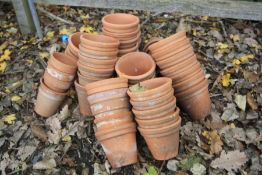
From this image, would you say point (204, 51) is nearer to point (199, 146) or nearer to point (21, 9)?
point (199, 146)

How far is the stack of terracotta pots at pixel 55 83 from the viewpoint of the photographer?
284cm

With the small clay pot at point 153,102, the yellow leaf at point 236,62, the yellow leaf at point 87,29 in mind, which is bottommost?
the yellow leaf at point 236,62

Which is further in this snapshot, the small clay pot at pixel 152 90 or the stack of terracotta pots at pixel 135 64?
the stack of terracotta pots at pixel 135 64

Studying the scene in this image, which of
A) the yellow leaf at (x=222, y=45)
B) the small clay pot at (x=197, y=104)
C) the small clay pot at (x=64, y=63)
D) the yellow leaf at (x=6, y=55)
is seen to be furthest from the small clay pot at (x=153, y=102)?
the yellow leaf at (x=6, y=55)

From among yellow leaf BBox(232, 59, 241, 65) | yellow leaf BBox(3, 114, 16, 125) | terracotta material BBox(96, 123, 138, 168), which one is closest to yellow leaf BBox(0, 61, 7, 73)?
yellow leaf BBox(3, 114, 16, 125)

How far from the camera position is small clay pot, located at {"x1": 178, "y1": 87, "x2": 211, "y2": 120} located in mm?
2814

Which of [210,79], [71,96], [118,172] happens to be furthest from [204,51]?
[118,172]

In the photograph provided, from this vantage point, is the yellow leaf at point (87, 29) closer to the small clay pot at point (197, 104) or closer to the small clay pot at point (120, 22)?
the small clay pot at point (120, 22)

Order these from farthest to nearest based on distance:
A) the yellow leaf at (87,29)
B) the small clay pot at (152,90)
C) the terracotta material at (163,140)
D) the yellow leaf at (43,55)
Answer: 1. the yellow leaf at (87,29)
2. the yellow leaf at (43,55)
3. the terracotta material at (163,140)
4. the small clay pot at (152,90)

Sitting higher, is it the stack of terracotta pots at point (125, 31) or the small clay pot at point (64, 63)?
the stack of terracotta pots at point (125, 31)

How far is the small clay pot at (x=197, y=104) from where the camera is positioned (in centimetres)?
281

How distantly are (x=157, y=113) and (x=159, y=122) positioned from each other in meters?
0.07

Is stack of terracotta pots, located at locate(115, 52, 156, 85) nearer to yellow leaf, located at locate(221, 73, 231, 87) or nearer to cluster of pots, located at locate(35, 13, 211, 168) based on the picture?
cluster of pots, located at locate(35, 13, 211, 168)

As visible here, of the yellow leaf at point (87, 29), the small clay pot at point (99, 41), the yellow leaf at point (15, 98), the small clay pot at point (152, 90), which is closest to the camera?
the small clay pot at point (152, 90)
